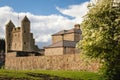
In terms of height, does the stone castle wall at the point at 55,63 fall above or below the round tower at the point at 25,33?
below

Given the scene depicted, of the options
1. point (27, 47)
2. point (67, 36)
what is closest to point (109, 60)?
point (67, 36)

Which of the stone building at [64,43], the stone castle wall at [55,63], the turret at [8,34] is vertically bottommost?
the stone castle wall at [55,63]

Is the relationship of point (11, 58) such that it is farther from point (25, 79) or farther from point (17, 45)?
point (25, 79)

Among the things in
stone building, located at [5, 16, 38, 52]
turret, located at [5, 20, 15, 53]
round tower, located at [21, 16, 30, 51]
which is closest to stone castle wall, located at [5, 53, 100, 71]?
round tower, located at [21, 16, 30, 51]

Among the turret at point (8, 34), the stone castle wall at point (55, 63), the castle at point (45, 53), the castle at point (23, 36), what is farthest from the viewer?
the turret at point (8, 34)

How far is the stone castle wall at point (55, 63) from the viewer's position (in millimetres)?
50556

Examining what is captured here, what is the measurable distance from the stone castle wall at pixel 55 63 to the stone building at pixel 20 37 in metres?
35.5

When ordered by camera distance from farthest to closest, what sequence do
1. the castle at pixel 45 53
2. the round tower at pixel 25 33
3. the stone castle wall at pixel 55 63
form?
the round tower at pixel 25 33 < the castle at pixel 45 53 < the stone castle wall at pixel 55 63

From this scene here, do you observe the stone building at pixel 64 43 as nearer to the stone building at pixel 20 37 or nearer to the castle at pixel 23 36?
the castle at pixel 23 36

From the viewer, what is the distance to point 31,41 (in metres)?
117

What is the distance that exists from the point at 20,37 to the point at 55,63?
5631 cm

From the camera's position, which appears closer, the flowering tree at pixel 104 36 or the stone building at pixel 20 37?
the flowering tree at pixel 104 36

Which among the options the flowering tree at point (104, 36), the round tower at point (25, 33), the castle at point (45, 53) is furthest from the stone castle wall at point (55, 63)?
the round tower at point (25, 33)

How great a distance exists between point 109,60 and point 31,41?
78.4 metres
